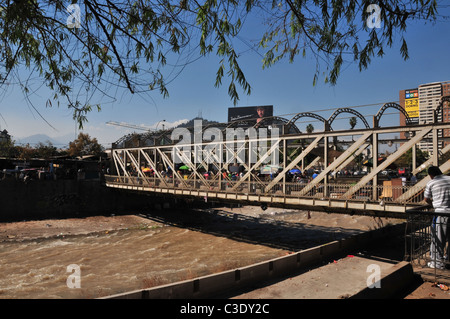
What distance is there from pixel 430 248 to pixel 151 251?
1738 cm

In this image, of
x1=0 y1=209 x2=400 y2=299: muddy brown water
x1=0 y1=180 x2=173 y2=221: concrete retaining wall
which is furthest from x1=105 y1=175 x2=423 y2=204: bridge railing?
x1=0 y1=180 x2=173 y2=221: concrete retaining wall

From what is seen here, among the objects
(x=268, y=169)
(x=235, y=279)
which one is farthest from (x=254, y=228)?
(x=235, y=279)

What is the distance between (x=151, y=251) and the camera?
65.3ft

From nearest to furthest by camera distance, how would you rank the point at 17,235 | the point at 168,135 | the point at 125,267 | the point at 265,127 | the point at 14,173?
the point at 125,267 < the point at 265,127 < the point at 17,235 < the point at 168,135 < the point at 14,173

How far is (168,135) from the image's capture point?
26453mm

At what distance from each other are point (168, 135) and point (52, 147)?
37147 mm

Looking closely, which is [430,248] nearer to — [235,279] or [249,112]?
[235,279]

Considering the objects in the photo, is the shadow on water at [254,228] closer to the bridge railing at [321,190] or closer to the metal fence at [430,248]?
the bridge railing at [321,190]

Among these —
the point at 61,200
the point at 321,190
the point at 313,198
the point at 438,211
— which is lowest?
the point at 61,200

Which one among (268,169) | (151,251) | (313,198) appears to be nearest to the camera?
(313,198)

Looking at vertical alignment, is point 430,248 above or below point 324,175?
below

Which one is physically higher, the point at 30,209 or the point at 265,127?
the point at 265,127
